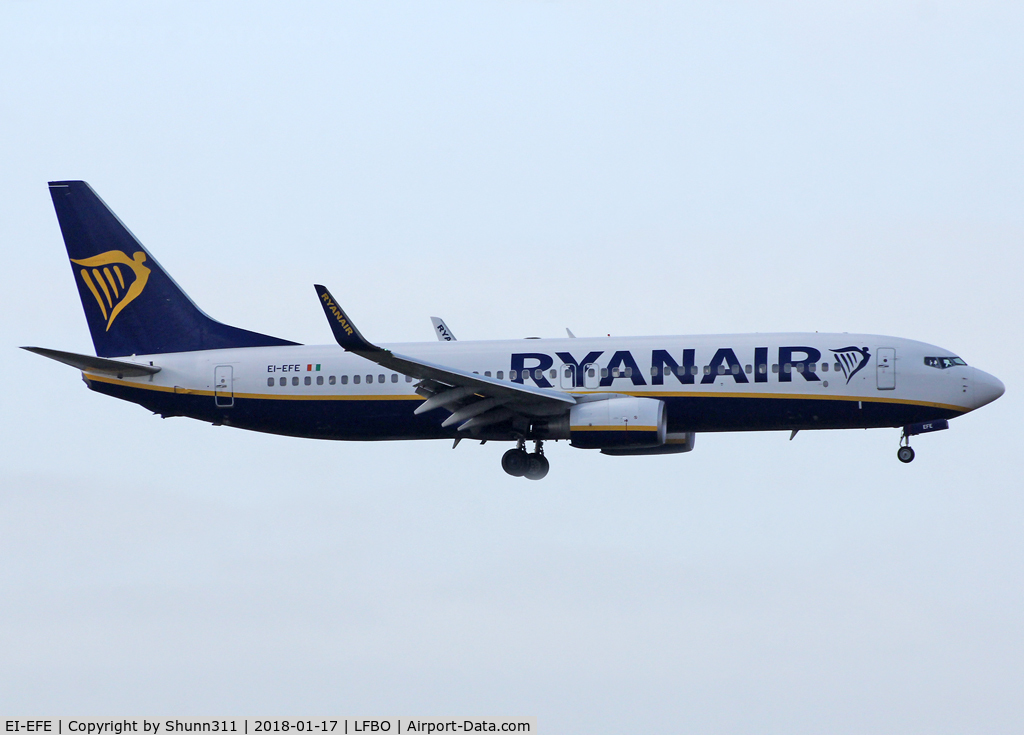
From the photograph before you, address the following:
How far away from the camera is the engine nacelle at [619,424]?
35719 millimetres

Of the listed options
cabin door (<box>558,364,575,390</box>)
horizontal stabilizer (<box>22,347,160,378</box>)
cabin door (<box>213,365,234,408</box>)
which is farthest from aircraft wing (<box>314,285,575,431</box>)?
horizontal stabilizer (<box>22,347,160,378</box>)

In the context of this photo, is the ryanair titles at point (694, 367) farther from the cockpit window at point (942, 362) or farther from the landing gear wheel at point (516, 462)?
the landing gear wheel at point (516, 462)

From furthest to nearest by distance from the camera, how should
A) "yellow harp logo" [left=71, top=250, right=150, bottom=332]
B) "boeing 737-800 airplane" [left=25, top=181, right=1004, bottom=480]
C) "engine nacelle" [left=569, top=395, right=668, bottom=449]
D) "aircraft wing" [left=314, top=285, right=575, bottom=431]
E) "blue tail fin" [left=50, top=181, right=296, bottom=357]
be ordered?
1. "yellow harp logo" [left=71, top=250, right=150, bottom=332]
2. "blue tail fin" [left=50, top=181, right=296, bottom=357]
3. "boeing 737-800 airplane" [left=25, top=181, right=1004, bottom=480]
4. "engine nacelle" [left=569, top=395, right=668, bottom=449]
5. "aircraft wing" [left=314, top=285, right=575, bottom=431]

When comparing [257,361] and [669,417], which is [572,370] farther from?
[257,361]

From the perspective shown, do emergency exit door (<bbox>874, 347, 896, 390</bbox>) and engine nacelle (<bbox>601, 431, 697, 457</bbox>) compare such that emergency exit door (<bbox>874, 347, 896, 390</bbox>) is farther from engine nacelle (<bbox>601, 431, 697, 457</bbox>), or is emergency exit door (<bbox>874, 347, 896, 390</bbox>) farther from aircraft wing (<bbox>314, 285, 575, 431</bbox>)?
aircraft wing (<bbox>314, 285, 575, 431</bbox>)

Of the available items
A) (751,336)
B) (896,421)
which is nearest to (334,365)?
(751,336)

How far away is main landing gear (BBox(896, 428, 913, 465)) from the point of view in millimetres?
37469

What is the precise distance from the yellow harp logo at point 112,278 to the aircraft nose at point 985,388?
2551 centimetres

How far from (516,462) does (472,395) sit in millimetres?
2871

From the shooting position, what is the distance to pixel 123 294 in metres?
42.0

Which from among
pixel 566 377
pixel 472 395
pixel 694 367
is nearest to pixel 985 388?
pixel 694 367

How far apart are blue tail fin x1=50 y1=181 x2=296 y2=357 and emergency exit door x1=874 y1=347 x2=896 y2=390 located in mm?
17675

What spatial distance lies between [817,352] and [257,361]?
1662 centimetres

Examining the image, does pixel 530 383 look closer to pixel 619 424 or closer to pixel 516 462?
pixel 516 462
